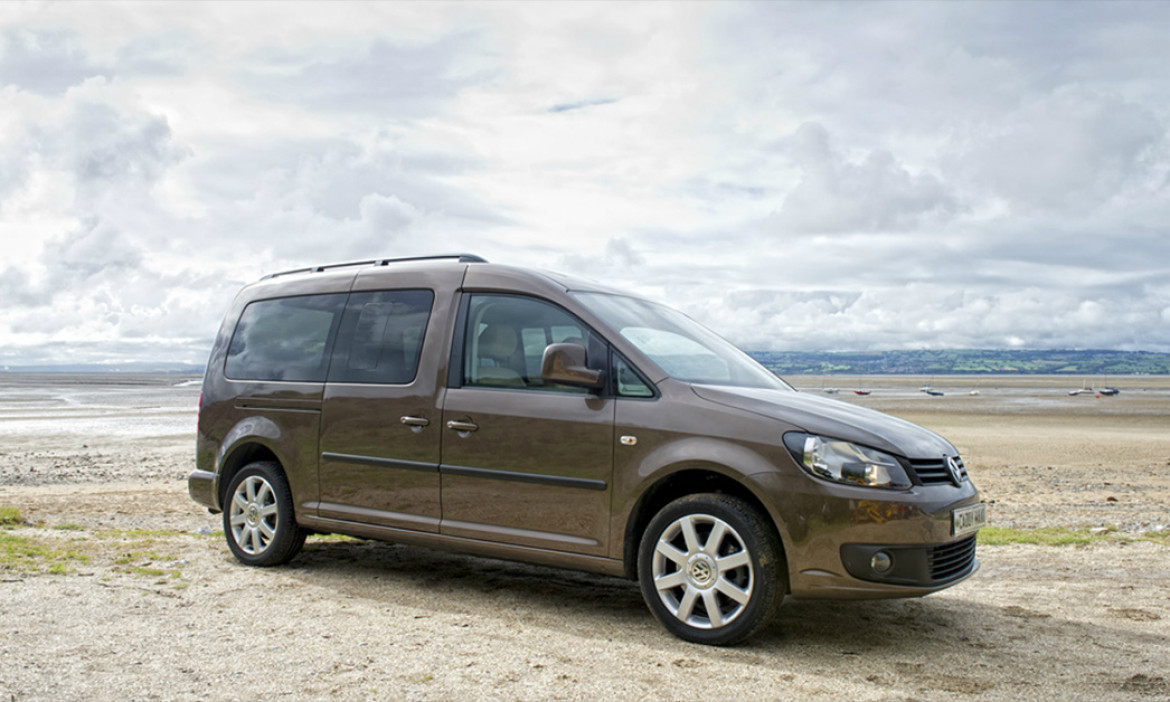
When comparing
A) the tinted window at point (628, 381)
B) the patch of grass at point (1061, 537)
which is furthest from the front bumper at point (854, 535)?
the patch of grass at point (1061, 537)

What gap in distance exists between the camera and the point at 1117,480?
16.1m

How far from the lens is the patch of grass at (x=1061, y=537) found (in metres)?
7.96

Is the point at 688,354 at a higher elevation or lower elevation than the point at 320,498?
higher

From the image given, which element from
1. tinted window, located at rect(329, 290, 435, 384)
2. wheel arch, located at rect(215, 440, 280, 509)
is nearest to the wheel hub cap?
tinted window, located at rect(329, 290, 435, 384)

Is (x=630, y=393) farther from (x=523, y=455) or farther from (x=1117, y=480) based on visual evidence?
(x=1117, y=480)

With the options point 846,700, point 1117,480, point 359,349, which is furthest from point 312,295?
point 1117,480

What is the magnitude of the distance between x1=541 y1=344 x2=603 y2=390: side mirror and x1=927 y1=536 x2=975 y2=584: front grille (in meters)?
1.97

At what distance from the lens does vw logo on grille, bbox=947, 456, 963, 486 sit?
479cm

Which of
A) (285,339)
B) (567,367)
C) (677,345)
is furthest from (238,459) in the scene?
(677,345)

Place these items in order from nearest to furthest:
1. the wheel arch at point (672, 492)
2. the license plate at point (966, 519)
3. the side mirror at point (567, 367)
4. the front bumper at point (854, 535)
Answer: the front bumper at point (854, 535) → the license plate at point (966, 519) → the wheel arch at point (672, 492) → the side mirror at point (567, 367)

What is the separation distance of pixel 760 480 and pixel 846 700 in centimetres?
114

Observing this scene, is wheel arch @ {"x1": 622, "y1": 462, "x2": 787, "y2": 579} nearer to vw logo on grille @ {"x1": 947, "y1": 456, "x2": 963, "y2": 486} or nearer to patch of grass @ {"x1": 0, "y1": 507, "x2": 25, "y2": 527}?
vw logo on grille @ {"x1": 947, "y1": 456, "x2": 963, "y2": 486}

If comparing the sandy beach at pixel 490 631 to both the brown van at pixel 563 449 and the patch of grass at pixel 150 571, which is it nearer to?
the patch of grass at pixel 150 571

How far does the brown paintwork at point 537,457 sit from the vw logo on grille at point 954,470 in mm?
63
